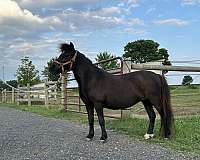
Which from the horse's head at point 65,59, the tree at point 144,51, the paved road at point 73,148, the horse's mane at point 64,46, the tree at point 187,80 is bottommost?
the paved road at point 73,148

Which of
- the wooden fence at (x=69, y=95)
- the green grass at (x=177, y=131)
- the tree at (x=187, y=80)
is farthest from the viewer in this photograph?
the tree at (x=187, y=80)

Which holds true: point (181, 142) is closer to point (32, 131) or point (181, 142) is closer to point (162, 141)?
point (162, 141)

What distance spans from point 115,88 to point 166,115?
3.56ft

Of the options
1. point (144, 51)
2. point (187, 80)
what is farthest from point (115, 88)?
point (144, 51)

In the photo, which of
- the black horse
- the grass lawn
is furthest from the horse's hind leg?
the grass lawn

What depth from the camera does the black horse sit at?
680cm

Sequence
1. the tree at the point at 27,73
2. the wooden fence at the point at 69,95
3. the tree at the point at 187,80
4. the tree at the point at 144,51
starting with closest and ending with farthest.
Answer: the wooden fence at the point at 69,95
the tree at the point at 187,80
the tree at the point at 27,73
the tree at the point at 144,51

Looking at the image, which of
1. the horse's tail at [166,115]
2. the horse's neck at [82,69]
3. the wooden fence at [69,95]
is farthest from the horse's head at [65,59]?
the wooden fence at [69,95]

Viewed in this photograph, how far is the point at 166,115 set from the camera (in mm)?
6797

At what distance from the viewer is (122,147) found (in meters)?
5.86

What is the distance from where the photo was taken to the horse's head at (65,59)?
6.92 meters

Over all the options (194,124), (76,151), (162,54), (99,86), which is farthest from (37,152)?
(162,54)

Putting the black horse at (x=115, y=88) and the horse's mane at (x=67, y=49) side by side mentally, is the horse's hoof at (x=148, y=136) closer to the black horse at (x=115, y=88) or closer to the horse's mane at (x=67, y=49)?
the black horse at (x=115, y=88)

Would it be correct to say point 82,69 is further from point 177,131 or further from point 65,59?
point 177,131
